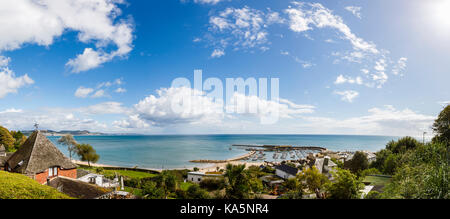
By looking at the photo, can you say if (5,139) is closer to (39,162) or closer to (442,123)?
(39,162)

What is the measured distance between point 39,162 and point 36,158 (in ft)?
1.25

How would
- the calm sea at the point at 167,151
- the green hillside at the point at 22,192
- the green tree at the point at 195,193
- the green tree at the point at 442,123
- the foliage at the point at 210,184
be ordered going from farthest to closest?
the calm sea at the point at 167,151
the foliage at the point at 210,184
the green tree at the point at 442,123
the green tree at the point at 195,193
the green hillside at the point at 22,192

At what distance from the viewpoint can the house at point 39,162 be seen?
14.4 m

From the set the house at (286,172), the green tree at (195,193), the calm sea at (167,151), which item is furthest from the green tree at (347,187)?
the calm sea at (167,151)

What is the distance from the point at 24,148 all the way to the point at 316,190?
23629 millimetres

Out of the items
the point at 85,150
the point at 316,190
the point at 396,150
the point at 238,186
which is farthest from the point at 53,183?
the point at 396,150

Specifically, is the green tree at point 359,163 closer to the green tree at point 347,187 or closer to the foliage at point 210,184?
the foliage at point 210,184

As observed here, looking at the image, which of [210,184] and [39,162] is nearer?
[39,162]

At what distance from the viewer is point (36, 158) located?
14844 millimetres

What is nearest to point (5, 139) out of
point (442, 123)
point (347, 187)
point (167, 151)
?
point (167, 151)

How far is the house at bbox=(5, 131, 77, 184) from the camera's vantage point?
1438cm

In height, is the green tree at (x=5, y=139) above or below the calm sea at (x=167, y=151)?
above
